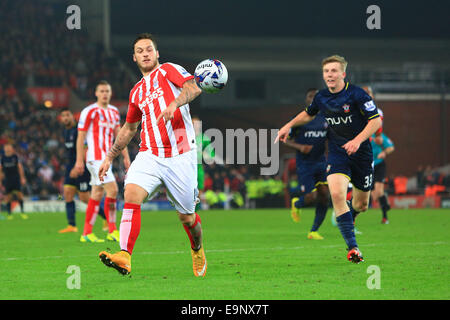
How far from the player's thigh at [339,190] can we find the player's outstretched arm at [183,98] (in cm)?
266

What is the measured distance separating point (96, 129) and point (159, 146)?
5.45 meters

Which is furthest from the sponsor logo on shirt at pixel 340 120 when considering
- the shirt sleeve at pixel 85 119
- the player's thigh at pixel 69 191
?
the player's thigh at pixel 69 191

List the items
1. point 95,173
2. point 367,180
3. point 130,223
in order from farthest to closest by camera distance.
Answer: point 95,173 → point 367,180 → point 130,223

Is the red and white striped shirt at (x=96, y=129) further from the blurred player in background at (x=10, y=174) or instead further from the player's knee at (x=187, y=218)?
the blurred player in background at (x=10, y=174)

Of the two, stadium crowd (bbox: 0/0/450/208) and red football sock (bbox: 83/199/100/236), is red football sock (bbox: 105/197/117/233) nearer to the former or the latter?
red football sock (bbox: 83/199/100/236)

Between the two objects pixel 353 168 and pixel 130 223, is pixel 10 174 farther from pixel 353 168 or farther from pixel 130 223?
pixel 130 223

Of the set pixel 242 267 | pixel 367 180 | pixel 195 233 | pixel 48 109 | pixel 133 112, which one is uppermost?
pixel 48 109

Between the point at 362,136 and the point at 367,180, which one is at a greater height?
the point at 362,136

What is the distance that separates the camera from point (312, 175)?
1348 centimetres

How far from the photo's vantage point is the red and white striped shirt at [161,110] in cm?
751

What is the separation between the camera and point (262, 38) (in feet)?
151

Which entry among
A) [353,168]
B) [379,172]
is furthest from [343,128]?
[379,172]

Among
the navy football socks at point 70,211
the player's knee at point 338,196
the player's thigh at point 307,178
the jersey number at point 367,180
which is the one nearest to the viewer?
the player's knee at point 338,196

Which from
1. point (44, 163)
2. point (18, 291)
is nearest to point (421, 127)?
point (44, 163)
